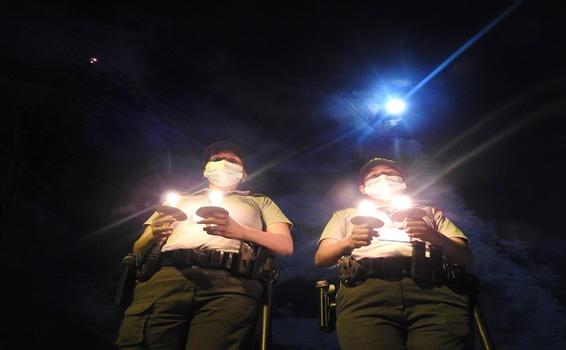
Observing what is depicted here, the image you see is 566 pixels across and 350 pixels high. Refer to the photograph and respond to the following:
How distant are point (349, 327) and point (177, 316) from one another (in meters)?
1.83

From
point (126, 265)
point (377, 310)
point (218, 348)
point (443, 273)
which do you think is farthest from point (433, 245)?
point (126, 265)

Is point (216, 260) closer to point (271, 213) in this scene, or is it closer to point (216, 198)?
point (216, 198)

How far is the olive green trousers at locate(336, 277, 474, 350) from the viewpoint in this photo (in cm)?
354

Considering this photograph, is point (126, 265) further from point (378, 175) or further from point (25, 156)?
point (25, 156)

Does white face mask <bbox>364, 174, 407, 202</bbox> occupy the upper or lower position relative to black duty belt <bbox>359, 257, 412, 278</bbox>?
upper

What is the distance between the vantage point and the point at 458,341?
138 inches

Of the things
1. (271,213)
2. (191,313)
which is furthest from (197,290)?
(271,213)

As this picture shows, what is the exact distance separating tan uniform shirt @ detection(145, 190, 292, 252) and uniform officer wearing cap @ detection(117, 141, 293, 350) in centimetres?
1

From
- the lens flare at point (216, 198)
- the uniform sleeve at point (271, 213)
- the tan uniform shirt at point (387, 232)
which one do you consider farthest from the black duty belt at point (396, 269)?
the lens flare at point (216, 198)

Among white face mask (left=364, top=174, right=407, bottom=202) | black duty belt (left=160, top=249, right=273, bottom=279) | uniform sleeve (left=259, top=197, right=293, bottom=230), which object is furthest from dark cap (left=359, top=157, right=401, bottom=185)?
black duty belt (left=160, top=249, right=273, bottom=279)

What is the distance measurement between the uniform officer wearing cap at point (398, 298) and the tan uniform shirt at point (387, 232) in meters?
0.01

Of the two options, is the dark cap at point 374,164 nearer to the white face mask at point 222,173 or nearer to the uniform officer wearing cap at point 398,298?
the uniform officer wearing cap at point 398,298

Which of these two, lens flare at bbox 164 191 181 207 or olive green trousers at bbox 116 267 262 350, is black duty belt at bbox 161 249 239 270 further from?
lens flare at bbox 164 191 181 207

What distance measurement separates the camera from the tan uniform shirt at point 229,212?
13.5 feet
